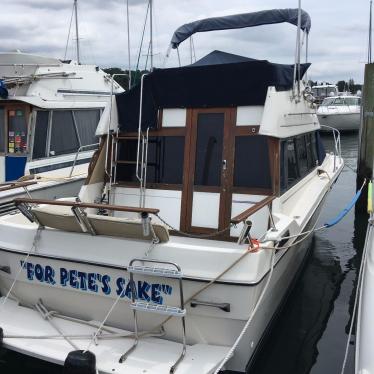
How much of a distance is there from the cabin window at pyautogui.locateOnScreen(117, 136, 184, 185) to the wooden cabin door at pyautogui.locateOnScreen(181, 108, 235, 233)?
0.46 feet

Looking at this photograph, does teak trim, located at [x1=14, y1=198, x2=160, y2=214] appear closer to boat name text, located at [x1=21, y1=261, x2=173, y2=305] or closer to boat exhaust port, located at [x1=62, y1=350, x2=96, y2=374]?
boat name text, located at [x1=21, y1=261, x2=173, y2=305]

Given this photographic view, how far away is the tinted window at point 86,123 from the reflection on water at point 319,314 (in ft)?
15.7

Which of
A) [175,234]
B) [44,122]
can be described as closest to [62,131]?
[44,122]

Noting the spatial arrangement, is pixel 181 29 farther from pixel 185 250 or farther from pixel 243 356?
pixel 243 356

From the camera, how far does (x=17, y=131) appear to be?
27.2ft

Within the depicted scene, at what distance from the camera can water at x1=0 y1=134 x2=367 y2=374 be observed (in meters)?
4.71

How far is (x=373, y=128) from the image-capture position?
1045cm

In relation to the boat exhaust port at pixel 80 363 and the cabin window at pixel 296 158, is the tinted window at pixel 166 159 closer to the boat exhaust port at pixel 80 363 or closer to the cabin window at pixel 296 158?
the cabin window at pixel 296 158

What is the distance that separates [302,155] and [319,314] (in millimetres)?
2193

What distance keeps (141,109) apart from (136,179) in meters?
0.85

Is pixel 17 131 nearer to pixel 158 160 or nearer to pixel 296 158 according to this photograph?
pixel 158 160

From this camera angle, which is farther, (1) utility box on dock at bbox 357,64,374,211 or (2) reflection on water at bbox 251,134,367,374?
(1) utility box on dock at bbox 357,64,374,211

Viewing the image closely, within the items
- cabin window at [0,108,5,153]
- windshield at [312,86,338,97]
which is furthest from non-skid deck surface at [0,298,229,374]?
windshield at [312,86,338,97]

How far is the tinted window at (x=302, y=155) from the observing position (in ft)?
21.1
